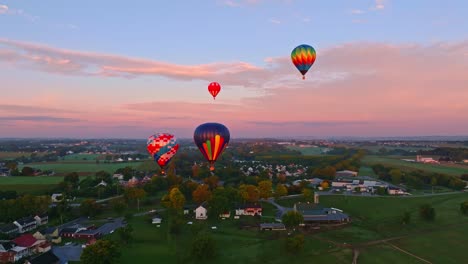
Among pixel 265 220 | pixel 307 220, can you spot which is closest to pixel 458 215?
pixel 307 220

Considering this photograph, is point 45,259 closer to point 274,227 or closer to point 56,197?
point 274,227

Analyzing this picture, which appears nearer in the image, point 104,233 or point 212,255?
point 212,255

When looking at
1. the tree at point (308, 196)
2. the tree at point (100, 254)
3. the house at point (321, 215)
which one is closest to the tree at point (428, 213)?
the house at point (321, 215)

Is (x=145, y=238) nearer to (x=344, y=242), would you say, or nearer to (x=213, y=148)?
(x=213, y=148)

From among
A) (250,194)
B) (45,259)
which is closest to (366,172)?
(250,194)

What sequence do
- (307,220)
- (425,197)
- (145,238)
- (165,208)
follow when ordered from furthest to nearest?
(425,197) < (165,208) < (307,220) < (145,238)

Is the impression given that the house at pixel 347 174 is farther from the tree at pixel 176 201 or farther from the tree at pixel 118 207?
the tree at pixel 118 207
